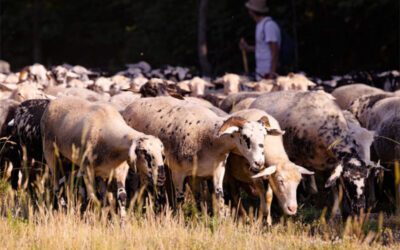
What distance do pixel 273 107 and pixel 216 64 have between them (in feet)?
52.9

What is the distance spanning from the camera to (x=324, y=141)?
8547mm

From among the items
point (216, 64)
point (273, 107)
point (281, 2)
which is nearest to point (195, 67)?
point (216, 64)

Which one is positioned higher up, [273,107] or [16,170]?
[273,107]

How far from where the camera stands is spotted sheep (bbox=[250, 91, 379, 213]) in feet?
26.1

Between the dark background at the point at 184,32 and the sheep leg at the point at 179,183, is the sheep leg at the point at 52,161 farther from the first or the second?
the dark background at the point at 184,32

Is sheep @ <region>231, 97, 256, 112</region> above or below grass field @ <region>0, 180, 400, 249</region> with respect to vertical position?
above

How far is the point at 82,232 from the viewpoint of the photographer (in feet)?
21.1

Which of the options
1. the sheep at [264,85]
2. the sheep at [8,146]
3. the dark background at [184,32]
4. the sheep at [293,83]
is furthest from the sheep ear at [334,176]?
the dark background at [184,32]

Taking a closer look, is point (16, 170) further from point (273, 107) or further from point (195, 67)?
point (195, 67)

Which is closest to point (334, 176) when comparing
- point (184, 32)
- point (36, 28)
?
point (184, 32)

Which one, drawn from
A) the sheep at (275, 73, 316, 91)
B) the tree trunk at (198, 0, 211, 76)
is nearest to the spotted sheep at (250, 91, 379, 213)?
the sheep at (275, 73, 316, 91)

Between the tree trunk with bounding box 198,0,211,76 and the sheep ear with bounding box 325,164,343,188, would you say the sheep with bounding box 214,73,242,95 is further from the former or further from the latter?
the sheep ear with bounding box 325,164,343,188

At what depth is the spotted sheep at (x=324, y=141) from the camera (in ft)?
26.1

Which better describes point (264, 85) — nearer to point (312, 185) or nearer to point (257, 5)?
point (257, 5)
